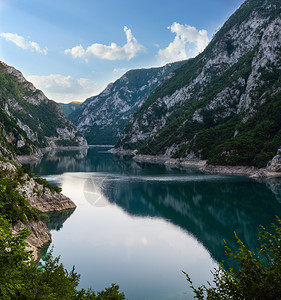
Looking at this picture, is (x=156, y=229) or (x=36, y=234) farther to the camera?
(x=156, y=229)

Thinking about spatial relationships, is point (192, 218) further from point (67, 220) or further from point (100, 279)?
point (100, 279)

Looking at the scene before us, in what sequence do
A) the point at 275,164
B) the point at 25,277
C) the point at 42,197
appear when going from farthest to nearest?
the point at 275,164 → the point at 42,197 → the point at 25,277

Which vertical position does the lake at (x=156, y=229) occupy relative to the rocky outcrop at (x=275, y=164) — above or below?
below

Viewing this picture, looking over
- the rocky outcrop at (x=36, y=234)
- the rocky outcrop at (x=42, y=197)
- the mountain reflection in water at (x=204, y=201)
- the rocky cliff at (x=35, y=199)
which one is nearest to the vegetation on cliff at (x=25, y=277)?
the rocky outcrop at (x=36, y=234)

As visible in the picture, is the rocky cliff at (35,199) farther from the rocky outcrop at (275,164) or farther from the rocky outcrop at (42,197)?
the rocky outcrop at (275,164)

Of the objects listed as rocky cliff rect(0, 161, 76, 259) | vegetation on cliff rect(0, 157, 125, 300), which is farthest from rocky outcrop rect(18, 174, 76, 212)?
vegetation on cliff rect(0, 157, 125, 300)

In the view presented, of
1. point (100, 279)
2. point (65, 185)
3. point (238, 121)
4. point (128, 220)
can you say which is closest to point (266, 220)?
point (128, 220)

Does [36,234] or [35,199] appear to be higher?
[35,199]

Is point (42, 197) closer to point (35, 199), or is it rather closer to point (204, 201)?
point (35, 199)

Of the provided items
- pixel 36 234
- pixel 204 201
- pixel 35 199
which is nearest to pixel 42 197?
pixel 35 199

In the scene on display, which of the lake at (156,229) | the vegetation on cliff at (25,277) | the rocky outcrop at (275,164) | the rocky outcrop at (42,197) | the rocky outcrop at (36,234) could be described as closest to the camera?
the vegetation on cliff at (25,277)
